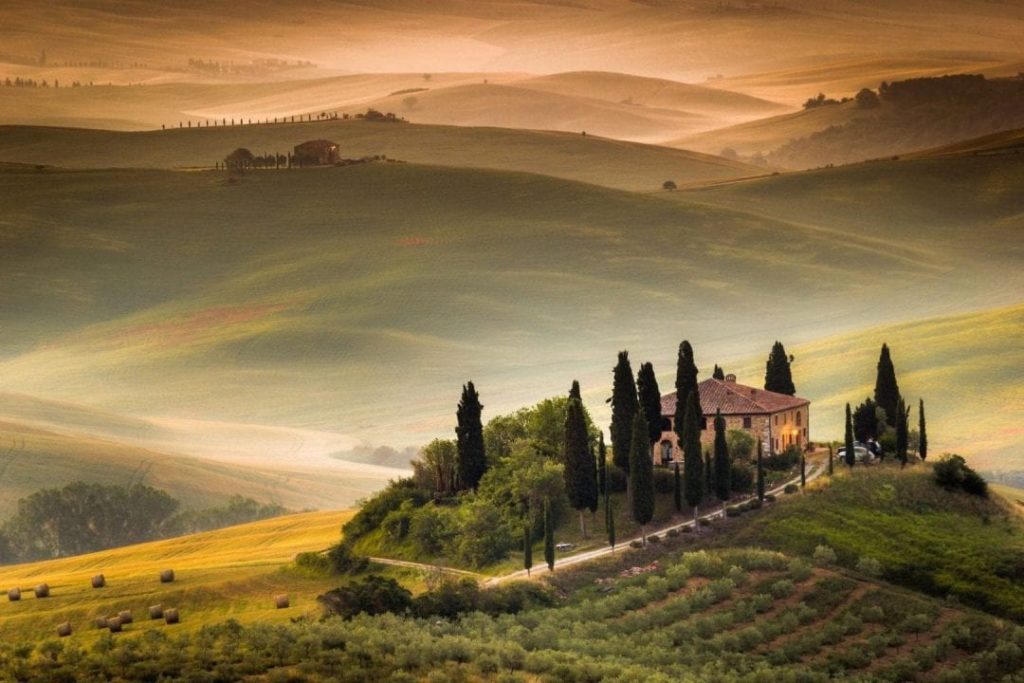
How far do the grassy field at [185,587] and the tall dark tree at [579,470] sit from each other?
→ 41.9 feet

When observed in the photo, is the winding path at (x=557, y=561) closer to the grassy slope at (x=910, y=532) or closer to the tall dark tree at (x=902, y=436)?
the grassy slope at (x=910, y=532)

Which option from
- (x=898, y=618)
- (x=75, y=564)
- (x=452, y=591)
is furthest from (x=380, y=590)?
(x=75, y=564)

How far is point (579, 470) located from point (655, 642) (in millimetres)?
16398

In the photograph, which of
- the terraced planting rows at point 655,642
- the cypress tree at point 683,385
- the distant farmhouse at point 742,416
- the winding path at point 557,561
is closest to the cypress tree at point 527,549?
the winding path at point 557,561

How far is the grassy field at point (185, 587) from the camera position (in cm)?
9300

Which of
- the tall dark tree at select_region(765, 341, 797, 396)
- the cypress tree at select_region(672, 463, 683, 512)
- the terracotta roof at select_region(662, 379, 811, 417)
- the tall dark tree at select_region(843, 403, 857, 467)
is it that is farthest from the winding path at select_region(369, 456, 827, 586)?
the tall dark tree at select_region(765, 341, 797, 396)

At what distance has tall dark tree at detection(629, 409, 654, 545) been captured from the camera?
10031 centimetres

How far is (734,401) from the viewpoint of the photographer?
374ft

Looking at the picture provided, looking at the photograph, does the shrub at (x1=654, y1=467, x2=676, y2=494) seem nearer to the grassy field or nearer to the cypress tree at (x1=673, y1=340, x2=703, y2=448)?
the cypress tree at (x1=673, y1=340, x2=703, y2=448)

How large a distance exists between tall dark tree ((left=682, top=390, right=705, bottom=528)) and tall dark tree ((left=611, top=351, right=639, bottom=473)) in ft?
13.5

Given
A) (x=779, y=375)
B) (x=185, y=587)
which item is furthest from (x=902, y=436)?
(x=185, y=587)

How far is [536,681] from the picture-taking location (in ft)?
257

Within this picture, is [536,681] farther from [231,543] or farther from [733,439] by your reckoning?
[231,543]

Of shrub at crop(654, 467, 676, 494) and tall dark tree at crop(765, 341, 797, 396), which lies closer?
shrub at crop(654, 467, 676, 494)
